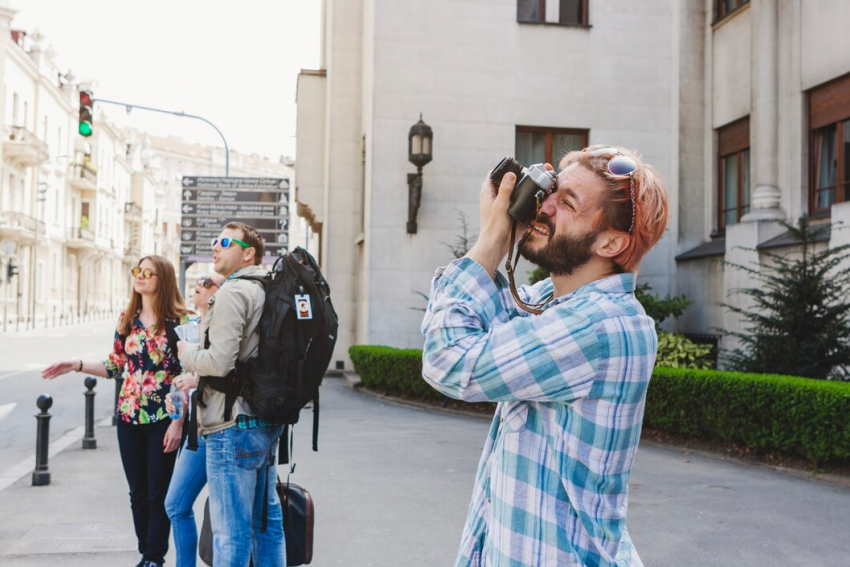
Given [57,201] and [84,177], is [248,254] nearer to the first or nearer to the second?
[57,201]

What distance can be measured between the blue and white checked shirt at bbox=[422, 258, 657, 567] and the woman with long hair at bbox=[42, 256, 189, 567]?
3584 mm

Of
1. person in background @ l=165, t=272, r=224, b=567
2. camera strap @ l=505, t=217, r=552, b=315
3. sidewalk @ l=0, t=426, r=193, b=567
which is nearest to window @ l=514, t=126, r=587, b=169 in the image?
sidewalk @ l=0, t=426, r=193, b=567

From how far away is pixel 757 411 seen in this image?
8906mm

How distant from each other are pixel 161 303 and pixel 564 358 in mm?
4202

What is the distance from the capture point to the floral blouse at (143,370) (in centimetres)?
499

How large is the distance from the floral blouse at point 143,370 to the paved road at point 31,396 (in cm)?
416

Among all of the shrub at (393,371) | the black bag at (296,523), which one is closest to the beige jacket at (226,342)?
the black bag at (296,523)

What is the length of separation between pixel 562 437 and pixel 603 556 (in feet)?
0.84

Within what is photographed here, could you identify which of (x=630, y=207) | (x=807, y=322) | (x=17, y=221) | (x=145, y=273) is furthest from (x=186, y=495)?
(x=17, y=221)

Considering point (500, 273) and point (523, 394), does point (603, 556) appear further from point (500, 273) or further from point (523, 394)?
point (500, 273)

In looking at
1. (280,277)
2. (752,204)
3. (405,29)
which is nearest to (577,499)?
(280,277)

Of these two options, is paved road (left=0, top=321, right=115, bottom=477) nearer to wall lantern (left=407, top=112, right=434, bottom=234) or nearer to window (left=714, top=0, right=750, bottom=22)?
wall lantern (left=407, top=112, right=434, bottom=234)

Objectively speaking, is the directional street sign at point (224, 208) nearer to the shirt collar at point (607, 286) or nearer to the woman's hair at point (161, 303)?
the woman's hair at point (161, 303)

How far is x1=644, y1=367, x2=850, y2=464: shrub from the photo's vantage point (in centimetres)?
809
